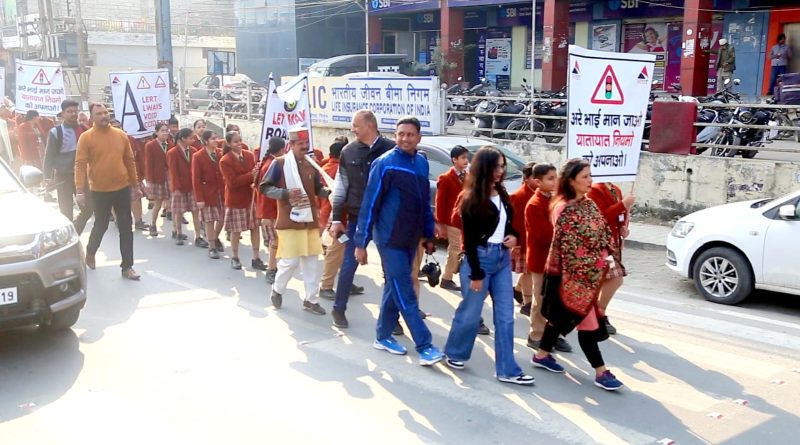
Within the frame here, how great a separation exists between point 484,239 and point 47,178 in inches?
281

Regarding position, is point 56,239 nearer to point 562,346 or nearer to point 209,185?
point 209,185

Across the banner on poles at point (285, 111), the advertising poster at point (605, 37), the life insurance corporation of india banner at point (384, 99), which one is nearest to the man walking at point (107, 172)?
the banner on poles at point (285, 111)

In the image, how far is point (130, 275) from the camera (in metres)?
8.53

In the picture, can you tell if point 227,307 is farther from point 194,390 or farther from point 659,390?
point 659,390

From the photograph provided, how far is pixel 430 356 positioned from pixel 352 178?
66.2 inches

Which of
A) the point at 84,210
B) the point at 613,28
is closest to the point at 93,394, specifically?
the point at 84,210

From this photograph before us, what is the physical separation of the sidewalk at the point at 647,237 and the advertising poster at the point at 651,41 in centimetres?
1515

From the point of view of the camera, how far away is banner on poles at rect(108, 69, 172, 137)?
11.8 m

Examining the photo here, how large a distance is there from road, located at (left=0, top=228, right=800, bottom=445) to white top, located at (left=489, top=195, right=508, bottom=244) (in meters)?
0.98

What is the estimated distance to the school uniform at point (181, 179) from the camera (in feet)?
34.2

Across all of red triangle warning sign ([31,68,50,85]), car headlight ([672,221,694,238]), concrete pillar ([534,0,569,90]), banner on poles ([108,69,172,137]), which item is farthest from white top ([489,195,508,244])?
concrete pillar ([534,0,569,90])

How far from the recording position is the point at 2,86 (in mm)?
16297

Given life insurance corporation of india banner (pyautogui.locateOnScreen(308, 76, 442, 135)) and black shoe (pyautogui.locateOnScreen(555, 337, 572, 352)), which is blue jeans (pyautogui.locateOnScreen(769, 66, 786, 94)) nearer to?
life insurance corporation of india banner (pyautogui.locateOnScreen(308, 76, 442, 135))

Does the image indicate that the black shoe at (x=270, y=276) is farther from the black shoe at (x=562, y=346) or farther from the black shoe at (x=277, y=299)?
the black shoe at (x=562, y=346)
